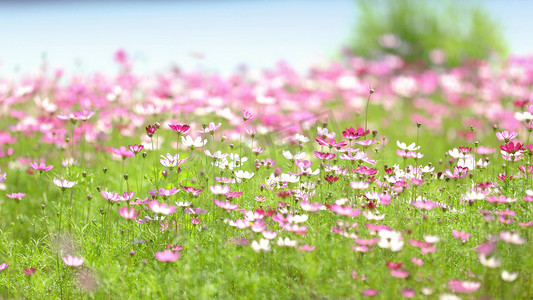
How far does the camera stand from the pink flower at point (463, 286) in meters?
1.98

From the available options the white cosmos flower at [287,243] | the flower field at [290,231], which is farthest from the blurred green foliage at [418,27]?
the white cosmos flower at [287,243]

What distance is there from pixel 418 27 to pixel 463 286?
471 inches

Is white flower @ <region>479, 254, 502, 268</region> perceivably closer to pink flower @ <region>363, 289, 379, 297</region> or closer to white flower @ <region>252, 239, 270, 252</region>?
pink flower @ <region>363, 289, 379, 297</region>

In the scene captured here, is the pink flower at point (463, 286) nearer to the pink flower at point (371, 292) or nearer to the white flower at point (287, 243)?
the pink flower at point (371, 292)

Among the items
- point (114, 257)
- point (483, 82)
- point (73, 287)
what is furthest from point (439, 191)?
point (483, 82)

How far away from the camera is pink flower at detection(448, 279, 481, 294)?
1.98 m

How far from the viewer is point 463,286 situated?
2025mm

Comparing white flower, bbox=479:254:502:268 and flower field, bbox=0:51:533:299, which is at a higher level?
white flower, bbox=479:254:502:268

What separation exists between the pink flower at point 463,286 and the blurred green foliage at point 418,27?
11291 mm

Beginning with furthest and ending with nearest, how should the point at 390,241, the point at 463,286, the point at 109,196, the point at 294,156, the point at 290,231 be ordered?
the point at 294,156 < the point at 109,196 < the point at 290,231 < the point at 390,241 < the point at 463,286

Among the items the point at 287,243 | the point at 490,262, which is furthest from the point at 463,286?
Result: the point at 287,243

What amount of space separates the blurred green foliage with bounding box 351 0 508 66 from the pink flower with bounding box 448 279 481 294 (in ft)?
37.0

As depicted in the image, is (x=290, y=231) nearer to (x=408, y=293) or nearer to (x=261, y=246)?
(x=261, y=246)

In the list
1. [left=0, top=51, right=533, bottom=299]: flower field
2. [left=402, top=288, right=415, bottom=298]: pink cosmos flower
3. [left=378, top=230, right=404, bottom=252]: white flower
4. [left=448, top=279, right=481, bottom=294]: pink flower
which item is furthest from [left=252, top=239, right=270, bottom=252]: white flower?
[left=448, top=279, right=481, bottom=294]: pink flower
